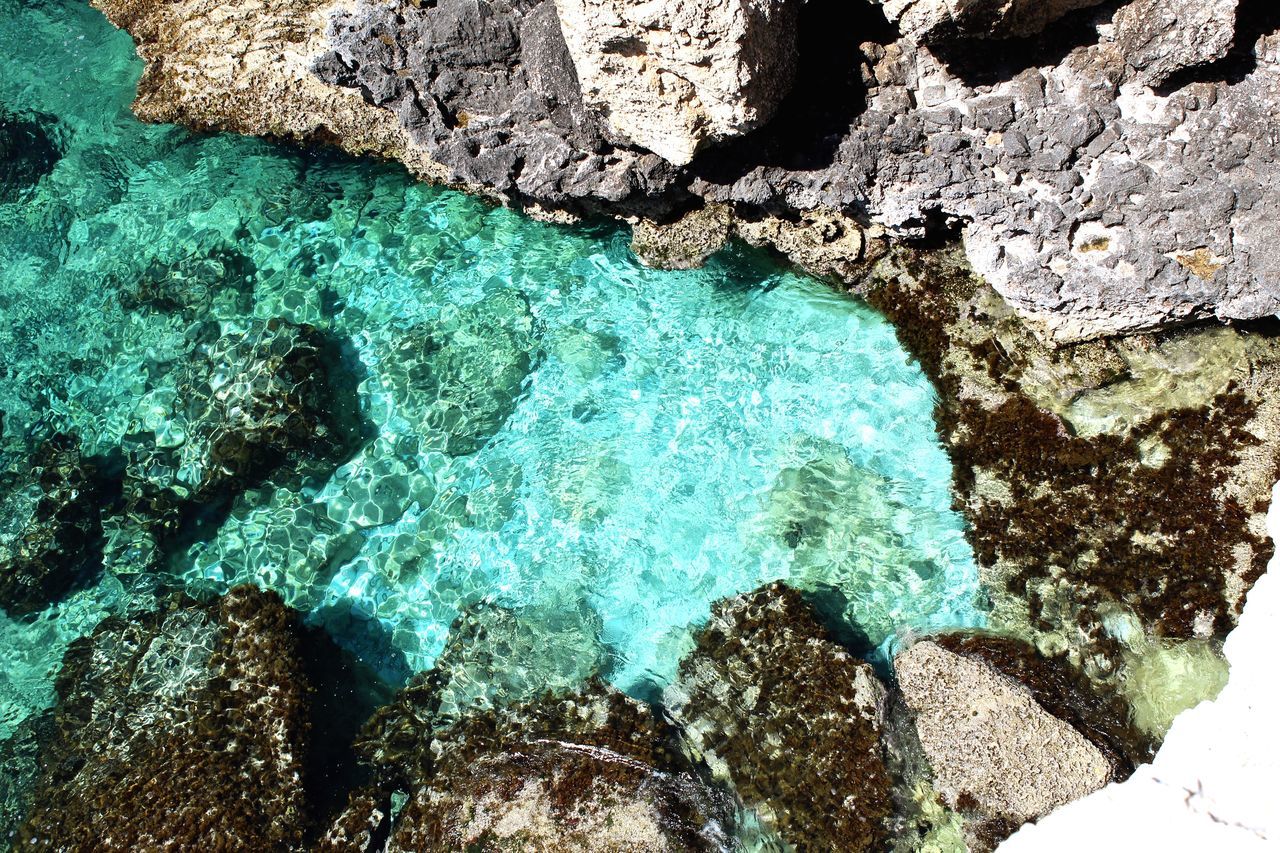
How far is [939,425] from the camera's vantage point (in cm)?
550

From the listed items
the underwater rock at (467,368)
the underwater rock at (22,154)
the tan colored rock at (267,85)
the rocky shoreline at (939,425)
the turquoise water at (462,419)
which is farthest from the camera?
the underwater rock at (22,154)

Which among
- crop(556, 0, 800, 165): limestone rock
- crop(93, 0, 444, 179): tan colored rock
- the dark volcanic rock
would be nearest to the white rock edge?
crop(556, 0, 800, 165): limestone rock

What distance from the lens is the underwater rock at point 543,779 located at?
15.7 feet

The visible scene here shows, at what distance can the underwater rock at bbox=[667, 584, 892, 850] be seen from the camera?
476cm

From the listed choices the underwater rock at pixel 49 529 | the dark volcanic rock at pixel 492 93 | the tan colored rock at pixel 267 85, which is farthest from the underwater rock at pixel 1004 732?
the underwater rock at pixel 49 529

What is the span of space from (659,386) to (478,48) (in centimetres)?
242

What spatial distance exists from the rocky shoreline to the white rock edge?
99 cm

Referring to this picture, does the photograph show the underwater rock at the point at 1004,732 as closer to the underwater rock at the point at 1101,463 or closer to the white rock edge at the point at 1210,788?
the underwater rock at the point at 1101,463

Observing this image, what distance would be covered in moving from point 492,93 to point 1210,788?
515cm

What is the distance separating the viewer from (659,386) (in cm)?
606

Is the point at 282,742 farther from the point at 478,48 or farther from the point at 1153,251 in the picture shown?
the point at 1153,251

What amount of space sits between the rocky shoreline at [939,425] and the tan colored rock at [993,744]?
0.02 m

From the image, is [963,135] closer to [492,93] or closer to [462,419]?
[492,93]

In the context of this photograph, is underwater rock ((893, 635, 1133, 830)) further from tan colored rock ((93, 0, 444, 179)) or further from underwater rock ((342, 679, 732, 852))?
tan colored rock ((93, 0, 444, 179))
